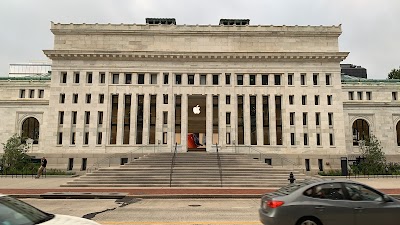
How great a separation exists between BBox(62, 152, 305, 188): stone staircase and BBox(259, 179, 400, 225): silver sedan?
17.1m

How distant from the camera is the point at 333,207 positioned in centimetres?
890

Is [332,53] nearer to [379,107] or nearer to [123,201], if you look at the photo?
[379,107]

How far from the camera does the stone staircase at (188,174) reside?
26.7m

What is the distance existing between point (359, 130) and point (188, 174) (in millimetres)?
35001

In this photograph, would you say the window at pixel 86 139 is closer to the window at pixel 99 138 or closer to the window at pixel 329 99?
the window at pixel 99 138

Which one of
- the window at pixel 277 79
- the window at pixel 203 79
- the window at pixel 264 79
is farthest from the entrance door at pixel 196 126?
the window at pixel 277 79

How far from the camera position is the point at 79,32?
4241 cm

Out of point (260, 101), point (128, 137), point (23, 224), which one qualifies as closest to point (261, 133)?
point (260, 101)

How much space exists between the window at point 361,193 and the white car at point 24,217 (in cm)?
695

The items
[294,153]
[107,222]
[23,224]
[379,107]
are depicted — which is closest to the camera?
[23,224]

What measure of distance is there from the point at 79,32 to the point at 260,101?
2464cm

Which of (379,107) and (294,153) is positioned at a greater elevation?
(379,107)

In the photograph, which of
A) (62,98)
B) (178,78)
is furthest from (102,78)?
(178,78)

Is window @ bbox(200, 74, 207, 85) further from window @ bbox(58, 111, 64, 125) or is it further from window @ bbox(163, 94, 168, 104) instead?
window @ bbox(58, 111, 64, 125)
